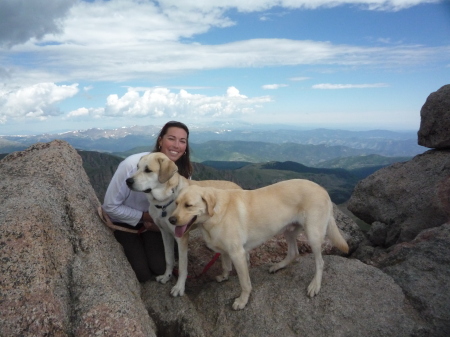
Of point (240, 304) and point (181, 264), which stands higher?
point (181, 264)

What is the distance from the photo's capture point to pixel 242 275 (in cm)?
736

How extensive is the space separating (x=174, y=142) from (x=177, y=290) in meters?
4.15

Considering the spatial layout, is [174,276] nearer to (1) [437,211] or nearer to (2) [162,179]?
(2) [162,179]

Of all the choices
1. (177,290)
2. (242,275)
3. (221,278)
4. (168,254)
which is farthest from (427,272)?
(168,254)

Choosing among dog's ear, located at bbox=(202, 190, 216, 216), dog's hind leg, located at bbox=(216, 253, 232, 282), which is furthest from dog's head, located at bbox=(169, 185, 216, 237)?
dog's hind leg, located at bbox=(216, 253, 232, 282)

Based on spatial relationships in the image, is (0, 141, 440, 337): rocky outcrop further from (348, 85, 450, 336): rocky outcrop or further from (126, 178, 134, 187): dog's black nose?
(126, 178, 134, 187): dog's black nose

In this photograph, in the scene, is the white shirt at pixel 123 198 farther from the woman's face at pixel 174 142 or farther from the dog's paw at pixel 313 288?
the dog's paw at pixel 313 288

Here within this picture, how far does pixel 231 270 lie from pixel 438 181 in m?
7.60

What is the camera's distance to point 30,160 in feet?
29.1

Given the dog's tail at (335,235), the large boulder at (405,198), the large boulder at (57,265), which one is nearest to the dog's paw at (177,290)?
the large boulder at (57,265)

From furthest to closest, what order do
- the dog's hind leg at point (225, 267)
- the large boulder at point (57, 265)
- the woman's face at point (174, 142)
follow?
the woman's face at point (174, 142), the dog's hind leg at point (225, 267), the large boulder at point (57, 265)

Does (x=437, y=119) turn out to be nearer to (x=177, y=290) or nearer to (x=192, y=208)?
(x=192, y=208)

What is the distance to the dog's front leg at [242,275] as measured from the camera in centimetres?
727

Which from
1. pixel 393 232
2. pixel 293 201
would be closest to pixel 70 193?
pixel 293 201
